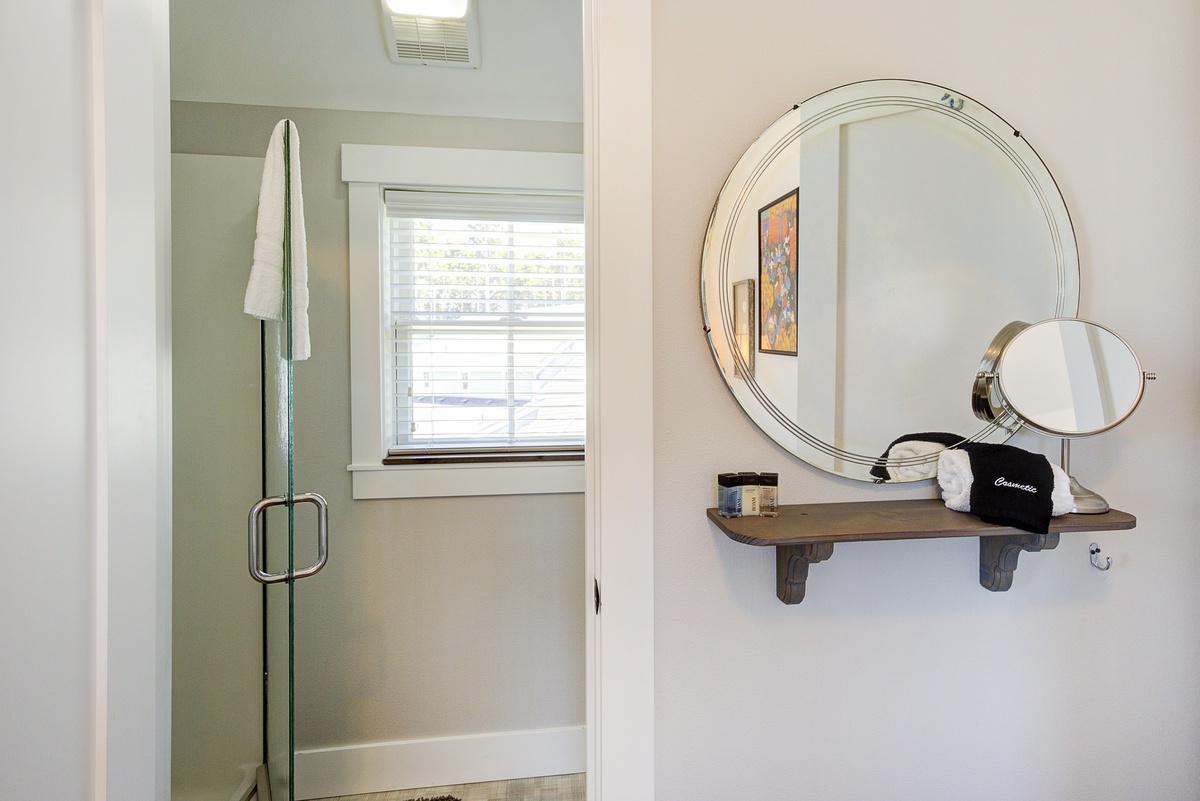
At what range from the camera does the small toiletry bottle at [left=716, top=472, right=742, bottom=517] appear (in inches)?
38.8

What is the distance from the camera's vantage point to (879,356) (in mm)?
1075

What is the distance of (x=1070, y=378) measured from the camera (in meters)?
1.03

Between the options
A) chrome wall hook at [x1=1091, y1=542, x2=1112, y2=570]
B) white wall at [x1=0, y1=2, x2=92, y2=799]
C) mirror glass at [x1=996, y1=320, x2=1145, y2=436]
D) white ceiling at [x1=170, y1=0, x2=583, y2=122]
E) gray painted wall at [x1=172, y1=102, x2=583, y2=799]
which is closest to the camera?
white wall at [x1=0, y1=2, x2=92, y2=799]

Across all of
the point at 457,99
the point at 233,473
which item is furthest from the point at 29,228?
the point at 457,99

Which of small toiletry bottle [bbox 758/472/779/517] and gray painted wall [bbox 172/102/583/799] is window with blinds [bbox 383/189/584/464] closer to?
gray painted wall [bbox 172/102/583/799]

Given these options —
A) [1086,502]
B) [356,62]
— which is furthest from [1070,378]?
[356,62]

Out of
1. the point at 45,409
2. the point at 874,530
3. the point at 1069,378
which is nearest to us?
the point at 45,409

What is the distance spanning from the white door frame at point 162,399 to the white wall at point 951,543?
4 centimetres

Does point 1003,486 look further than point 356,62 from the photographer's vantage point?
No

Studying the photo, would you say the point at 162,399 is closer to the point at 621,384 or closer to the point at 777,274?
the point at 621,384

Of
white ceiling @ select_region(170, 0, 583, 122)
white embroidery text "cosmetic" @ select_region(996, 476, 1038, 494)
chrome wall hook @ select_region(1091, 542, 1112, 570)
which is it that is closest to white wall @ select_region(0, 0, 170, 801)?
white ceiling @ select_region(170, 0, 583, 122)

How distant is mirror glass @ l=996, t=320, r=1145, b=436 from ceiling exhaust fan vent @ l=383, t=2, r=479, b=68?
4.94ft

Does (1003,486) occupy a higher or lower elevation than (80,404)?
lower

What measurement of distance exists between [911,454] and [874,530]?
0.79ft
